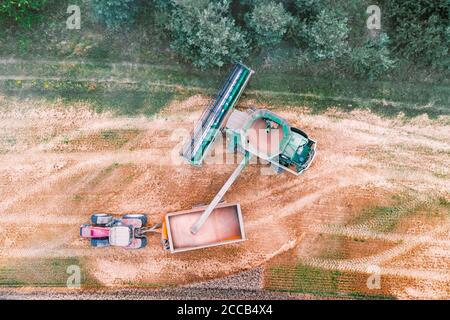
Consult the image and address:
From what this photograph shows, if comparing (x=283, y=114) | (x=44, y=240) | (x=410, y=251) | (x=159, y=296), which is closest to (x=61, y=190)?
(x=44, y=240)

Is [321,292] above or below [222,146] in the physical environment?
below

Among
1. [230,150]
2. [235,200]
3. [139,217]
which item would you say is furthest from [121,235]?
[230,150]

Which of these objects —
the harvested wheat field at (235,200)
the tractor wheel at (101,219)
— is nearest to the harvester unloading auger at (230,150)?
the tractor wheel at (101,219)

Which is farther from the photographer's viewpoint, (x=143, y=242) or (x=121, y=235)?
(x=143, y=242)

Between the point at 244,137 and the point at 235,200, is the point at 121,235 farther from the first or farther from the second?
the point at 244,137

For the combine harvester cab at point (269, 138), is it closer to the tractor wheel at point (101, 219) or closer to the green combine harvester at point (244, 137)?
the green combine harvester at point (244, 137)

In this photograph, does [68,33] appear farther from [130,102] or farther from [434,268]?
[434,268]
